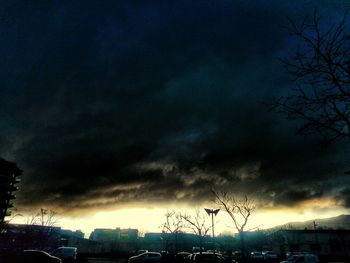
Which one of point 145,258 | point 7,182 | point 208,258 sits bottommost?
point 145,258

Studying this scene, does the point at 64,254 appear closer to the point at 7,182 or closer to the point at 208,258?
the point at 208,258

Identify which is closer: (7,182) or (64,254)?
(64,254)

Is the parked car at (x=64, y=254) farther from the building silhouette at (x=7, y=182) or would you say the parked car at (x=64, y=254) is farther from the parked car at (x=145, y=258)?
the building silhouette at (x=7, y=182)

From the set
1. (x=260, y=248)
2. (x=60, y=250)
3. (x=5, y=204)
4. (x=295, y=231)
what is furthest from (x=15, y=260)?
(x=5, y=204)

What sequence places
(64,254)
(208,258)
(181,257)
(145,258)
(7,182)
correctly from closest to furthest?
(208,258) → (64,254) → (145,258) → (181,257) → (7,182)

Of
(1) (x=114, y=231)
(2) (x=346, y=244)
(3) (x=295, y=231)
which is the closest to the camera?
(2) (x=346, y=244)

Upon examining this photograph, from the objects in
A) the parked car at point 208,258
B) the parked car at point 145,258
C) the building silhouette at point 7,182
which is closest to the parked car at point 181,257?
the parked car at point 145,258

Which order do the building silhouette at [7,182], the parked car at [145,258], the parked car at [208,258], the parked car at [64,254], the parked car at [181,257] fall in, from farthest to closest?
1. the building silhouette at [7,182]
2. the parked car at [181,257]
3. the parked car at [145,258]
4. the parked car at [64,254]
5. the parked car at [208,258]

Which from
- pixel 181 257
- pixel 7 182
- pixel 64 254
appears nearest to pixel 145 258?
pixel 64 254

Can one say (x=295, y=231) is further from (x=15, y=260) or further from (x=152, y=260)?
(x=15, y=260)

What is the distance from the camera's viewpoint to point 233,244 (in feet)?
316

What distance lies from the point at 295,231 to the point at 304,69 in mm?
68683

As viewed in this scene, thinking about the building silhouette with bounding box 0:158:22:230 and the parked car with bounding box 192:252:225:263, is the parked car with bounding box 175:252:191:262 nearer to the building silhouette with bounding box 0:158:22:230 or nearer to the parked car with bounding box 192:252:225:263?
the parked car with bounding box 192:252:225:263

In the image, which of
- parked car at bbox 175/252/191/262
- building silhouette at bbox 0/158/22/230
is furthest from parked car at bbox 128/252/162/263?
building silhouette at bbox 0/158/22/230
